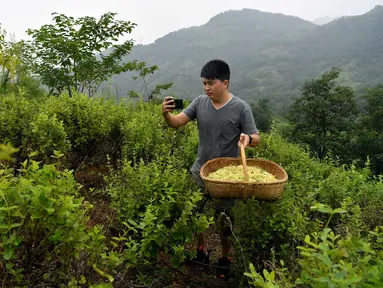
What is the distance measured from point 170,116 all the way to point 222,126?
1.75ft

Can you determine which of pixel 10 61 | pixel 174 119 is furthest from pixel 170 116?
pixel 10 61

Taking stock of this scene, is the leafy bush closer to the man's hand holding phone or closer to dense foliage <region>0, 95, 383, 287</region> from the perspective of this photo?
dense foliage <region>0, 95, 383, 287</region>

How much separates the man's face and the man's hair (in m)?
0.03

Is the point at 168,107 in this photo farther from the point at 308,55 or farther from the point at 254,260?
the point at 308,55

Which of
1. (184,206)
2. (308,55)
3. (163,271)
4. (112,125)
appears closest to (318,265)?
(184,206)

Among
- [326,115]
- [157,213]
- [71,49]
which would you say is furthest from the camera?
[326,115]

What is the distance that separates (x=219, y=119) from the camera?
129 inches

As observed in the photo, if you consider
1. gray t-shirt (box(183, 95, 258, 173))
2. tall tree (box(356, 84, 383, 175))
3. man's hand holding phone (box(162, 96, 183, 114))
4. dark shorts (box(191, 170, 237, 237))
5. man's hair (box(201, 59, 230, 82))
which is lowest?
tall tree (box(356, 84, 383, 175))

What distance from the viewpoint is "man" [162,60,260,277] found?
3227mm

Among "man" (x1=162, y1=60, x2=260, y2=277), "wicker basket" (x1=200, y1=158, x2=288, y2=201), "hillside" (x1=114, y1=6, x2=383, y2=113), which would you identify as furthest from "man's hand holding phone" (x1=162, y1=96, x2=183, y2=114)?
"hillside" (x1=114, y1=6, x2=383, y2=113)

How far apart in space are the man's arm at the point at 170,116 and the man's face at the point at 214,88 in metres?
0.37

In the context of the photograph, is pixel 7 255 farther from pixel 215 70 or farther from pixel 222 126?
Answer: pixel 215 70

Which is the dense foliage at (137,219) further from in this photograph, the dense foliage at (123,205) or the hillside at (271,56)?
the hillside at (271,56)

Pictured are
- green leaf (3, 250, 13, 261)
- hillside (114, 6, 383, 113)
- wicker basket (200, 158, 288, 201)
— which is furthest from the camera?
hillside (114, 6, 383, 113)
